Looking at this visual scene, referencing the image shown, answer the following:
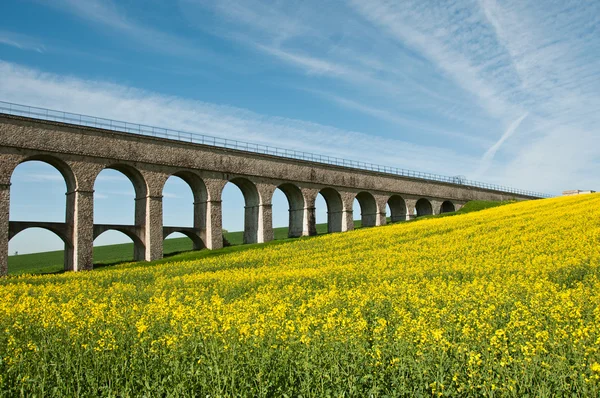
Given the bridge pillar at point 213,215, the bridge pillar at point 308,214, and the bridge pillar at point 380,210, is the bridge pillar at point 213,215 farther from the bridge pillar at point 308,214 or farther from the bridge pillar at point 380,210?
the bridge pillar at point 380,210

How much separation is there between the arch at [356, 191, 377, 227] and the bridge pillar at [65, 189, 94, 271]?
31.5 meters

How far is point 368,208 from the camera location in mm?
62469

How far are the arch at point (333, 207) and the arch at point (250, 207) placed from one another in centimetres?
975

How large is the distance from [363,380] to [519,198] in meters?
87.5

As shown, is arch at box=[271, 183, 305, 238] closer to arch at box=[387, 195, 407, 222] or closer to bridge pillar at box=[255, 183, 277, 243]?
bridge pillar at box=[255, 183, 277, 243]

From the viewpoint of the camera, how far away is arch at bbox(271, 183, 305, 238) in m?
54.2

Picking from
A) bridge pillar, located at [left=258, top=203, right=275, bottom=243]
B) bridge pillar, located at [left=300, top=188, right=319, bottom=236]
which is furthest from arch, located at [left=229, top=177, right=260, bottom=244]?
bridge pillar, located at [left=300, top=188, right=319, bottom=236]

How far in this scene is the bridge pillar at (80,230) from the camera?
125 ft

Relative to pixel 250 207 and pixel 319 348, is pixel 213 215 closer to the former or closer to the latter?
pixel 250 207

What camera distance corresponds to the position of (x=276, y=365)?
810 centimetres

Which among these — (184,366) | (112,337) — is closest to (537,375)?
(184,366)

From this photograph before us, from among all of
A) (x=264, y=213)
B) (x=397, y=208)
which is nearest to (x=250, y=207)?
(x=264, y=213)

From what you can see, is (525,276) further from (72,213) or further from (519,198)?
(519,198)

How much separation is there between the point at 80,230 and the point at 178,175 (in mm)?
10072
